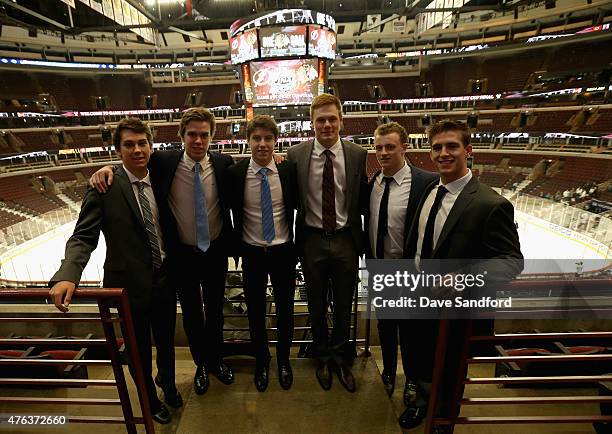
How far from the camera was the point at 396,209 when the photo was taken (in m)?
2.55

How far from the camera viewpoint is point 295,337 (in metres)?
3.77

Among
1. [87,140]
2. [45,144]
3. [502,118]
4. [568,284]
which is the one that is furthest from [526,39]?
[45,144]

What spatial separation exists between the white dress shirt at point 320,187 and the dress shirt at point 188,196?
2.37 feet

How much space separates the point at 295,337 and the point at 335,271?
4.94 ft

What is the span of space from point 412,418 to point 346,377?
517mm

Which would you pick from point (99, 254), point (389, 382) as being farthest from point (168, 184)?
point (99, 254)

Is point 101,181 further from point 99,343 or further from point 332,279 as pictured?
point 332,279

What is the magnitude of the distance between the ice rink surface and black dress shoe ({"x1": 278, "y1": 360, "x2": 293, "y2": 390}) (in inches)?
263

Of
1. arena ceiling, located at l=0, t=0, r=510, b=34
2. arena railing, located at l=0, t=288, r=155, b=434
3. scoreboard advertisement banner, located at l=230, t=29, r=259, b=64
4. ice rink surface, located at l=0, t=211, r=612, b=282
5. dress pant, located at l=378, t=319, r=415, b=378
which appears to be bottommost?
ice rink surface, located at l=0, t=211, r=612, b=282

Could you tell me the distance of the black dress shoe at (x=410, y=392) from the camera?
2484mm

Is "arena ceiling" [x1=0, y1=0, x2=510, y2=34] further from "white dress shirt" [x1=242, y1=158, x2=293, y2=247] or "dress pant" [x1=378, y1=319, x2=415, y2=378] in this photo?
"dress pant" [x1=378, y1=319, x2=415, y2=378]

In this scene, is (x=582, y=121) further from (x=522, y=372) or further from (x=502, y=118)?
(x=522, y=372)

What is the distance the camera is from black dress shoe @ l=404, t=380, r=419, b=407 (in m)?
2.48

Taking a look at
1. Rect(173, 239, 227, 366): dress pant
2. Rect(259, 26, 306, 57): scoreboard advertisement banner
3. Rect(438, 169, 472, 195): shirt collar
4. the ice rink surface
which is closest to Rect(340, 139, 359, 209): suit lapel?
Rect(438, 169, 472, 195): shirt collar
